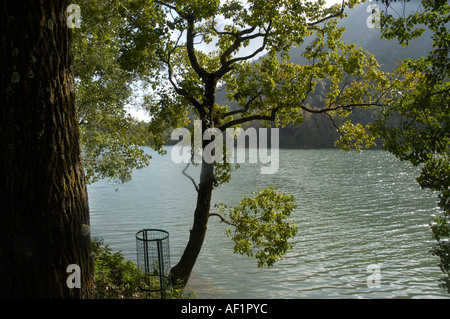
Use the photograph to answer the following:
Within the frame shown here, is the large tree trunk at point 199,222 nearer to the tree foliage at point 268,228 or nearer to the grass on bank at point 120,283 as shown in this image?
the tree foliage at point 268,228

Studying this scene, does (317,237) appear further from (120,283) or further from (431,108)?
(431,108)

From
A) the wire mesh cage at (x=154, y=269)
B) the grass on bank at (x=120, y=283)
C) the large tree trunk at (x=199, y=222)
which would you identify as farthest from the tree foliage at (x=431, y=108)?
the grass on bank at (x=120, y=283)

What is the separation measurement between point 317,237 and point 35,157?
681 inches

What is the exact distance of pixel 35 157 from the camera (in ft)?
11.1

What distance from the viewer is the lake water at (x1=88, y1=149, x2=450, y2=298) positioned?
1298 centimetres

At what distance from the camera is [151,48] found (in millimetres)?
9367

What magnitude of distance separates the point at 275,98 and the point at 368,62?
→ 3.24m

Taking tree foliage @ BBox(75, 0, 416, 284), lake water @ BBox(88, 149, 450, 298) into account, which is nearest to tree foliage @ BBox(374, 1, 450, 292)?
tree foliage @ BBox(75, 0, 416, 284)

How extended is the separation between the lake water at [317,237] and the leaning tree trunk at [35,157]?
31.4 ft

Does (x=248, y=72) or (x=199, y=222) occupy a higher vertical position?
(x=248, y=72)

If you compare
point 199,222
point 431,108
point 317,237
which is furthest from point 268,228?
point 317,237

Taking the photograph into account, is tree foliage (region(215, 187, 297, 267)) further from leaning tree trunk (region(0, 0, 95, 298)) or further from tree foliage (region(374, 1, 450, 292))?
leaning tree trunk (region(0, 0, 95, 298))
